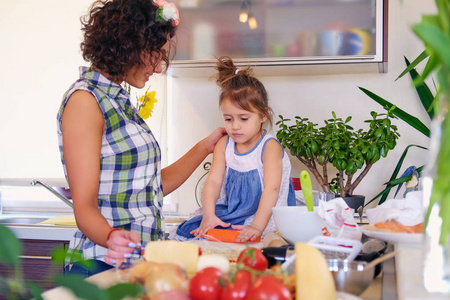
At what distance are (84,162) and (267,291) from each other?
76 centimetres

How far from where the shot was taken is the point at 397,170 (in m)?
2.22

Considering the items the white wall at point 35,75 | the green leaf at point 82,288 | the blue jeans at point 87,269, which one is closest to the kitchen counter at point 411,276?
the green leaf at point 82,288

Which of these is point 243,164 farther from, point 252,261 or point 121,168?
point 252,261

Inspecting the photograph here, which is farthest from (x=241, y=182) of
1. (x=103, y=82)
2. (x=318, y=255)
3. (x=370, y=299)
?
(x=318, y=255)

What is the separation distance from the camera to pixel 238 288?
1.89ft

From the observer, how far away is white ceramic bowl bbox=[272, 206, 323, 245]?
3.72 feet

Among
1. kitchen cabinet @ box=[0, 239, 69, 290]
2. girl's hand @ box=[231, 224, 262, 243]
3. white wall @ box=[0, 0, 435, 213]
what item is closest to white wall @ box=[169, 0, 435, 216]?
white wall @ box=[0, 0, 435, 213]

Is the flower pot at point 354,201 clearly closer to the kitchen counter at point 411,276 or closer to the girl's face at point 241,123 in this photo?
the girl's face at point 241,123

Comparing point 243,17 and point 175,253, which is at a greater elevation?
point 243,17

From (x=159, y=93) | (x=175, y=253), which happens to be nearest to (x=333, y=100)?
(x=159, y=93)

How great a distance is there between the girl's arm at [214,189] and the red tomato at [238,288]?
1071mm

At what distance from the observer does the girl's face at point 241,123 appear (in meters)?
1.88

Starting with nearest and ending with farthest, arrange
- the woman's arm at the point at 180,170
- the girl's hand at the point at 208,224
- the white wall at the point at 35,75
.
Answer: the girl's hand at the point at 208,224, the woman's arm at the point at 180,170, the white wall at the point at 35,75

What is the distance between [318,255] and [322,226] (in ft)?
1.66
